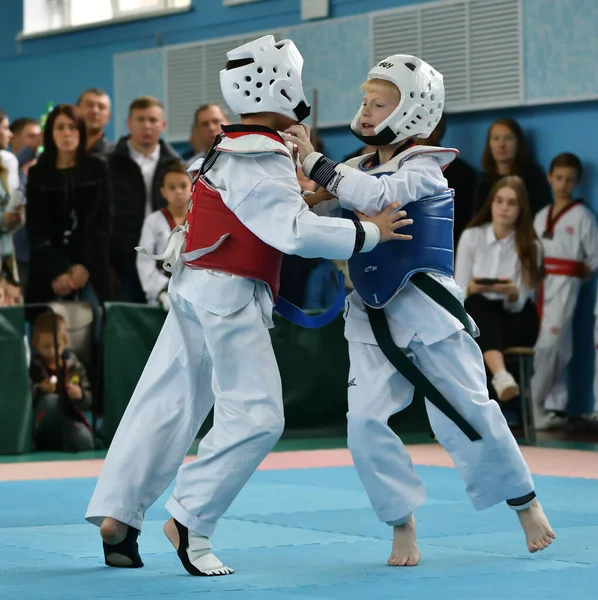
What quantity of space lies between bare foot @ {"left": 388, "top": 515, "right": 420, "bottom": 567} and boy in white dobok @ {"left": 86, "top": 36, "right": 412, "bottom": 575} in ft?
1.88

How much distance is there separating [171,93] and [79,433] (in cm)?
542

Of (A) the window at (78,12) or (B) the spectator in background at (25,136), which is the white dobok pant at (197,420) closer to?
(B) the spectator in background at (25,136)

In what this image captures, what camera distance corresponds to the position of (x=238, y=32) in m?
12.4

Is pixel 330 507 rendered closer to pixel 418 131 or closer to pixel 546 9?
pixel 418 131

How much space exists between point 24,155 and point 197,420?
268 inches

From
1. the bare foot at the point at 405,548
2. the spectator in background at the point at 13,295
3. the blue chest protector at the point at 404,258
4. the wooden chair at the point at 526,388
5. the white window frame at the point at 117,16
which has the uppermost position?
the white window frame at the point at 117,16

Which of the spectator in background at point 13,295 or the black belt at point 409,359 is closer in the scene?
the black belt at point 409,359

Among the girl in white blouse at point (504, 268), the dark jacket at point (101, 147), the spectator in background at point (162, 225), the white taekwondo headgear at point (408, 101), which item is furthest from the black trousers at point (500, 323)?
the white taekwondo headgear at point (408, 101)

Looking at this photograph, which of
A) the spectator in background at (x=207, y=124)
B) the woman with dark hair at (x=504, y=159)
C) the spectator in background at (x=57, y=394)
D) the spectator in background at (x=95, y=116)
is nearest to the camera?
the spectator in background at (x=57, y=394)

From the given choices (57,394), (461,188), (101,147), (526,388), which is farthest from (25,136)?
(526,388)

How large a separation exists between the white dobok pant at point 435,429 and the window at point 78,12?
30.9 ft

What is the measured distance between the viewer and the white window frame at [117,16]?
13.0 m

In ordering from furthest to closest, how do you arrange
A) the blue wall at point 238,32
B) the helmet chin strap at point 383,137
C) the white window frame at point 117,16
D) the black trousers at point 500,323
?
1. the white window frame at point 117,16
2. the blue wall at point 238,32
3. the black trousers at point 500,323
4. the helmet chin strap at point 383,137

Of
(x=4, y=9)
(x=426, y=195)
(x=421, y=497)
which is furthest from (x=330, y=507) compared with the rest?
(x=4, y=9)
